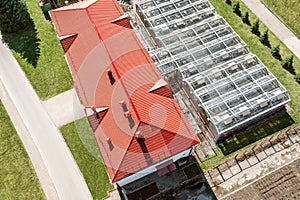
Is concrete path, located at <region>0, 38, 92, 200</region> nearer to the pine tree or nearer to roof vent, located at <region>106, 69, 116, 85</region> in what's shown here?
roof vent, located at <region>106, 69, 116, 85</region>

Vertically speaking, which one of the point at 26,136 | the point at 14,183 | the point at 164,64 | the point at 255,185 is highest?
the point at 164,64

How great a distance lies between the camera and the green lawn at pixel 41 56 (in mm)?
40938

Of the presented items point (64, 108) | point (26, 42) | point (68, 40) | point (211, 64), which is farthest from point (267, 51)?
point (26, 42)

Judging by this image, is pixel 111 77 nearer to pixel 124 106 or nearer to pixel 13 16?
pixel 124 106

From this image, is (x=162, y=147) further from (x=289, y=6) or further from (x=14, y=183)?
(x=289, y=6)

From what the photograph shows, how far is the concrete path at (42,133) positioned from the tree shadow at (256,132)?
15436 mm

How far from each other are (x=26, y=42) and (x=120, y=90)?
20.4m

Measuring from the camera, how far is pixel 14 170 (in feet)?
118

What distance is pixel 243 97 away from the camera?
35.9 meters

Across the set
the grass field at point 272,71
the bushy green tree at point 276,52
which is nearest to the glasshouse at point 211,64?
the grass field at point 272,71

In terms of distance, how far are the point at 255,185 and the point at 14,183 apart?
2489cm

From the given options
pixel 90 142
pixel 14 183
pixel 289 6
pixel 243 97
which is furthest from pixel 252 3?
pixel 14 183

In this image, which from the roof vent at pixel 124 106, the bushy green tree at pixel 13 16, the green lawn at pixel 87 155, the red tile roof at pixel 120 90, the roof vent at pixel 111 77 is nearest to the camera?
the red tile roof at pixel 120 90

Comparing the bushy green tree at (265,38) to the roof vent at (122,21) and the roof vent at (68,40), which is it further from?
the roof vent at (68,40)
